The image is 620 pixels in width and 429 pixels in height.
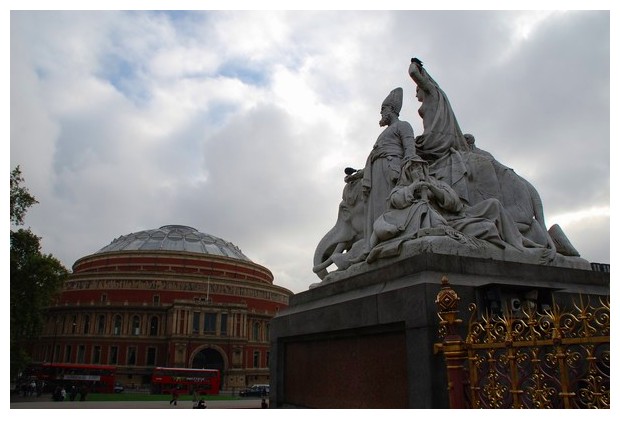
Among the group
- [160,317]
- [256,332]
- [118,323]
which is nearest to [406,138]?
[160,317]

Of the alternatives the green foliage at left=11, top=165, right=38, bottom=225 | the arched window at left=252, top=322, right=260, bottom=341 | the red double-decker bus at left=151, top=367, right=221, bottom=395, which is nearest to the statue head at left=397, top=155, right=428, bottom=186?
the green foliage at left=11, top=165, right=38, bottom=225

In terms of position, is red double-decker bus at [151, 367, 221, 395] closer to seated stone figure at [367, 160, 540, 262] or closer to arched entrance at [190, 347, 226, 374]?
arched entrance at [190, 347, 226, 374]

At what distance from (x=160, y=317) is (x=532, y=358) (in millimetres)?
57529

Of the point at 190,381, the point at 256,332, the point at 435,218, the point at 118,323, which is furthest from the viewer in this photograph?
the point at 256,332

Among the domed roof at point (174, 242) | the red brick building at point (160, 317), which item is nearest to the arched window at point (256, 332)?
the red brick building at point (160, 317)

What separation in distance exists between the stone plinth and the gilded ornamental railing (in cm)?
48

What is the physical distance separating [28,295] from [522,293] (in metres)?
29.5

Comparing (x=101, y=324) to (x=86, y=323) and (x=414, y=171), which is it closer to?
(x=86, y=323)

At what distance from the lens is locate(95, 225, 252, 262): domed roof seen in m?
67.1

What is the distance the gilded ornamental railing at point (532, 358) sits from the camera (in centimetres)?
332

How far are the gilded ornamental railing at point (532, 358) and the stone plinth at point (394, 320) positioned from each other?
1.57 ft

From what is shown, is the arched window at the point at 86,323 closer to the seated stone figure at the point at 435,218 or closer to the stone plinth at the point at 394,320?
the stone plinth at the point at 394,320

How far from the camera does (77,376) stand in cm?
4075

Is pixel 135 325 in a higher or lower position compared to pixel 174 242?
lower
